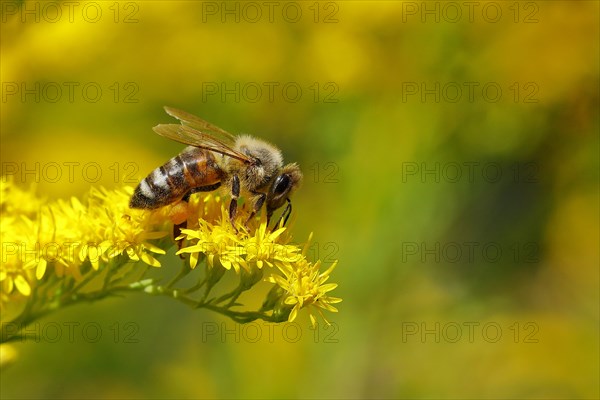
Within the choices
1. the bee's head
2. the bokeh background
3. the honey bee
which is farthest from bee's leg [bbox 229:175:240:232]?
the bokeh background

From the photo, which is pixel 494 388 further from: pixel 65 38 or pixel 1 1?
pixel 1 1

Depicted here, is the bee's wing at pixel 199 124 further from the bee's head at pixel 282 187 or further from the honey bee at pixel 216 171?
the bee's head at pixel 282 187

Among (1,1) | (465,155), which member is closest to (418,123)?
(465,155)

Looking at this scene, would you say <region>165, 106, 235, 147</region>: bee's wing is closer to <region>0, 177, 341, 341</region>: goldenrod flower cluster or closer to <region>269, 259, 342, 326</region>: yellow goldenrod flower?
<region>0, 177, 341, 341</region>: goldenrod flower cluster

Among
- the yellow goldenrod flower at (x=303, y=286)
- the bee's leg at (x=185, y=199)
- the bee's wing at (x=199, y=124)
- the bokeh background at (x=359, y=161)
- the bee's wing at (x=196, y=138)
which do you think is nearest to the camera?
the yellow goldenrod flower at (x=303, y=286)

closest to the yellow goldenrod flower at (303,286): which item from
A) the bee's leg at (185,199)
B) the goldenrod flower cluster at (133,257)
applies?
the goldenrod flower cluster at (133,257)

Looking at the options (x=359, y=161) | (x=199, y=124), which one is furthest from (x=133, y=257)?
(x=359, y=161)
